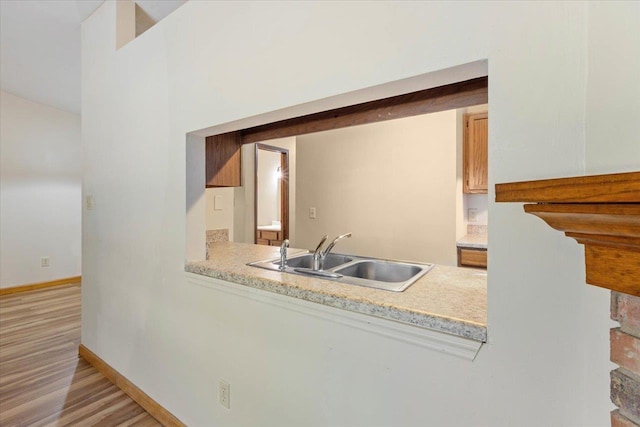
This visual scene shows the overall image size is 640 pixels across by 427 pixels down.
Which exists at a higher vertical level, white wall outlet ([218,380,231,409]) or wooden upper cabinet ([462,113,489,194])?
wooden upper cabinet ([462,113,489,194])

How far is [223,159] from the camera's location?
2.02 meters

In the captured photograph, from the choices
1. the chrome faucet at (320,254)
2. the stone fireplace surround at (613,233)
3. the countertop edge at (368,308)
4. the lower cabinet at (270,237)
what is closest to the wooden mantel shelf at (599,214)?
the stone fireplace surround at (613,233)

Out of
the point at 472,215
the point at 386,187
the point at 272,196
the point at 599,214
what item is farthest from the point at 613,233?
the point at 272,196

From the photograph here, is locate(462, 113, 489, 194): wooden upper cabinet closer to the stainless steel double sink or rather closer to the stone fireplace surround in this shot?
the stainless steel double sink

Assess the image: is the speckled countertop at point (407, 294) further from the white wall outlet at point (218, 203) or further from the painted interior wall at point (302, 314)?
the white wall outlet at point (218, 203)

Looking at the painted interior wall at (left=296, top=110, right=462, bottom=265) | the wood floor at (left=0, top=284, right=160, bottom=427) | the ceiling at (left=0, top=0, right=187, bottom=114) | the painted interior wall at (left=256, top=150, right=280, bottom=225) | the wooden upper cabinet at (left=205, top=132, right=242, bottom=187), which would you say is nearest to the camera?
the wood floor at (left=0, top=284, right=160, bottom=427)

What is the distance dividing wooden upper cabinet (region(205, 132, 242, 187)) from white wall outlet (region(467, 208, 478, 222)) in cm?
244

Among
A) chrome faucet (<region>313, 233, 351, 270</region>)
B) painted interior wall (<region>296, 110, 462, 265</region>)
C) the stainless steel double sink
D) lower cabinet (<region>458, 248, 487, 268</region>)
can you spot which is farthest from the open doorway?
chrome faucet (<region>313, 233, 351, 270</region>)

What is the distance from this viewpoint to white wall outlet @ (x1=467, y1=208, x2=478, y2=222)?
3205mm

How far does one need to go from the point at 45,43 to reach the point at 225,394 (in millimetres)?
3329

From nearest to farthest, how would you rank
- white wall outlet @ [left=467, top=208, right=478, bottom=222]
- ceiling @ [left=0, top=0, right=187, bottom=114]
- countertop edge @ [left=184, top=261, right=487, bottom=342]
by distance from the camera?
countertop edge @ [left=184, top=261, right=487, bottom=342], ceiling @ [left=0, top=0, right=187, bottom=114], white wall outlet @ [left=467, top=208, right=478, bottom=222]

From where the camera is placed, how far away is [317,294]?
1.12 metres

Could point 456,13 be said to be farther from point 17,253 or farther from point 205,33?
point 17,253

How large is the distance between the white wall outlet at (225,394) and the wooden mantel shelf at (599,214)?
4.91 ft
